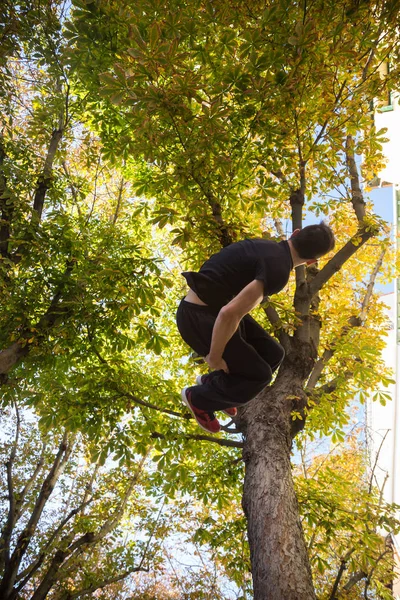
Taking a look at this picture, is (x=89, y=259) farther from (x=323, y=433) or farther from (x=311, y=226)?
(x=323, y=433)

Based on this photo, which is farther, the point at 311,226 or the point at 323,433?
the point at 323,433

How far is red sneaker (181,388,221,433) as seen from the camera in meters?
3.25

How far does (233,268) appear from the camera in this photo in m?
Result: 2.81

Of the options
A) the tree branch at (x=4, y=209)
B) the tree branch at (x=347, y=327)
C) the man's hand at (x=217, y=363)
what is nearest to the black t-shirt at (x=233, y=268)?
the man's hand at (x=217, y=363)

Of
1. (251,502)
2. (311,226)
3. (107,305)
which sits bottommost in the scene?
(251,502)

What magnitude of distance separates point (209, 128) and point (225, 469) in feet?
15.8

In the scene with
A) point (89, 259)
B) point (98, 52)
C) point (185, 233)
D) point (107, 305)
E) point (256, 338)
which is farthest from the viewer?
point (89, 259)

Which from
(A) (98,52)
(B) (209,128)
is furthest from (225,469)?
(A) (98,52)

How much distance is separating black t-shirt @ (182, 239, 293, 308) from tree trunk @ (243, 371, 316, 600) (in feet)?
6.03

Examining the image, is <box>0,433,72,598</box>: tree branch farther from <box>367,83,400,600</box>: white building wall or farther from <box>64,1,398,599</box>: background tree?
<box>367,83,400,600</box>: white building wall

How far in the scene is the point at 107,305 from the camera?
519 centimetres

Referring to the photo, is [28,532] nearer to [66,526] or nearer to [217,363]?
[66,526]

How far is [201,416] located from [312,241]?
1.72 m

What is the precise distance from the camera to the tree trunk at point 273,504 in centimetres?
279
